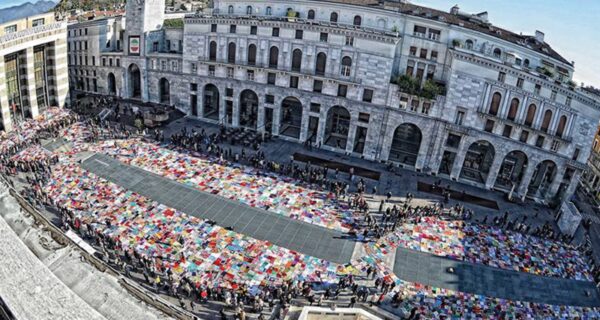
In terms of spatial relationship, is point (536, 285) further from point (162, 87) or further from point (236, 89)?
point (162, 87)

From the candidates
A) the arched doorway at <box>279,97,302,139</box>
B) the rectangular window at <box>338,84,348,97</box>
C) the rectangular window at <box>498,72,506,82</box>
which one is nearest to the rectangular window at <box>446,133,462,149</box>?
the rectangular window at <box>498,72,506,82</box>

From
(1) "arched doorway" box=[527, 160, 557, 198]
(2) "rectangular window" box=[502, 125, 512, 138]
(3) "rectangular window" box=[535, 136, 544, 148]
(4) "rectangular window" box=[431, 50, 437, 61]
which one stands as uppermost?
(4) "rectangular window" box=[431, 50, 437, 61]

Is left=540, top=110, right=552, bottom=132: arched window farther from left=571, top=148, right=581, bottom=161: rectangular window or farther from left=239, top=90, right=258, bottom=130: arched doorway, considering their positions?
left=239, top=90, right=258, bottom=130: arched doorway

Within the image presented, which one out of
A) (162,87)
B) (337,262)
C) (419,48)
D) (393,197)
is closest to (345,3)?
(419,48)

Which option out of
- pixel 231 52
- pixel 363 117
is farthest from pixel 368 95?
pixel 231 52

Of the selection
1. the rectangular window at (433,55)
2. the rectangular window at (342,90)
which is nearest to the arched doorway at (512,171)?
the rectangular window at (433,55)
